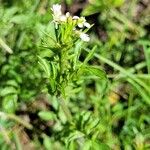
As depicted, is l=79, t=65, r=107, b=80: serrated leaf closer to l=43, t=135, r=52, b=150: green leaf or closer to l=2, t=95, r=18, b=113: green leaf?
l=2, t=95, r=18, b=113: green leaf

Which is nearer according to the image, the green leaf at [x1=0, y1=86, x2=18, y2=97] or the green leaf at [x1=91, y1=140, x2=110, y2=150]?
the green leaf at [x1=91, y1=140, x2=110, y2=150]

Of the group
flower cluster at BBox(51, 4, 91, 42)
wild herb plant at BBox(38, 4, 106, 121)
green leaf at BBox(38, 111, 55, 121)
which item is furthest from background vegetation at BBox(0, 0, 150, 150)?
flower cluster at BBox(51, 4, 91, 42)

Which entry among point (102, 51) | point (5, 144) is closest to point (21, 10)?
point (102, 51)

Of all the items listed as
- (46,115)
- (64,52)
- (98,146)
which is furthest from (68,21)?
(46,115)

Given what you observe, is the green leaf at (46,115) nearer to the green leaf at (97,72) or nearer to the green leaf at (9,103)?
the green leaf at (9,103)

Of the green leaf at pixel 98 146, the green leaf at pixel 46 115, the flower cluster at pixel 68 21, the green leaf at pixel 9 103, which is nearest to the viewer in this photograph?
the flower cluster at pixel 68 21

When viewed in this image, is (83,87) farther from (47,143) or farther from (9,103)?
(9,103)

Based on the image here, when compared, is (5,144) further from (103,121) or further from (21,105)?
(103,121)

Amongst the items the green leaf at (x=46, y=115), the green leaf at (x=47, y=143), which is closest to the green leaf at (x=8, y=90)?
the green leaf at (x=46, y=115)
